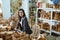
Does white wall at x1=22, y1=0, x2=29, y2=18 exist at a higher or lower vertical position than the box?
higher

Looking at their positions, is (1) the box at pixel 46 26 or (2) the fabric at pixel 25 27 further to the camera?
(2) the fabric at pixel 25 27

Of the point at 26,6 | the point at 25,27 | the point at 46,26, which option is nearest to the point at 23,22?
the point at 25,27

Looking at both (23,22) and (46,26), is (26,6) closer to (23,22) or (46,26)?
(23,22)

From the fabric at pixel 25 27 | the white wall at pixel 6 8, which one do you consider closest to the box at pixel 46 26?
the fabric at pixel 25 27

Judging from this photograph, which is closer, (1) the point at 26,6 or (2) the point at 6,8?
(1) the point at 26,6

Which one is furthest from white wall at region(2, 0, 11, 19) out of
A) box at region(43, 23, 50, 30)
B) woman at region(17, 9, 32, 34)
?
box at region(43, 23, 50, 30)

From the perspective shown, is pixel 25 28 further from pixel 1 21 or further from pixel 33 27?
pixel 1 21

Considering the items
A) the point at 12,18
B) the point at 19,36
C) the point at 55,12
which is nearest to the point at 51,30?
the point at 55,12

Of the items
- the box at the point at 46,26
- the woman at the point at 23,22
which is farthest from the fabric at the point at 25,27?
the box at the point at 46,26

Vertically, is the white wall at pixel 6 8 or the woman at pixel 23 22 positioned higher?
the white wall at pixel 6 8

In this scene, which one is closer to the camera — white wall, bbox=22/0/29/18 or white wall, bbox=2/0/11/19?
white wall, bbox=22/0/29/18

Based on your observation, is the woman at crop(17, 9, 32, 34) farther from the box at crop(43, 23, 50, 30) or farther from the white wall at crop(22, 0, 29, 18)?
the box at crop(43, 23, 50, 30)

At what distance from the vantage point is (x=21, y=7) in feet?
5.56

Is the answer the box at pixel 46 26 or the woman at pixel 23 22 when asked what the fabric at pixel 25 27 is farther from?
the box at pixel 46 26
